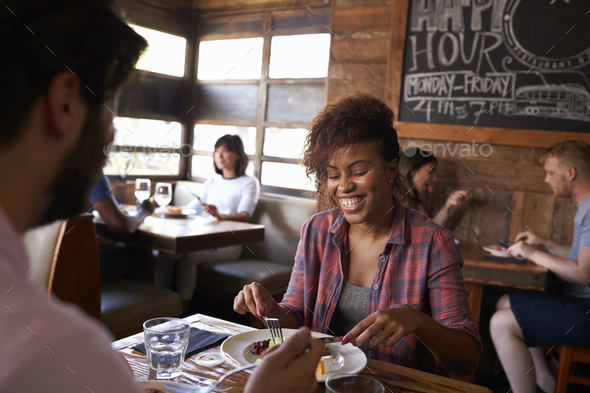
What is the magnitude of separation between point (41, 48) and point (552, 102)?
3291mm

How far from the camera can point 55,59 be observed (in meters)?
0.44

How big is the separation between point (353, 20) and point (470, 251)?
198 cm

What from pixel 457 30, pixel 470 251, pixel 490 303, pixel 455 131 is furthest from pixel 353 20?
pixel 490 303

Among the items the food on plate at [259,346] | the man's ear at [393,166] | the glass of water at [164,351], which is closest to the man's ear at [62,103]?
the glass of water at [164,351]

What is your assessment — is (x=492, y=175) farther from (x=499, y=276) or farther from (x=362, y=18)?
(x=362, y=18)

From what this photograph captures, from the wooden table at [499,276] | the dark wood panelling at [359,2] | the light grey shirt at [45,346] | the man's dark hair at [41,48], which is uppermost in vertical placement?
the dark wood panelling at [359,2]

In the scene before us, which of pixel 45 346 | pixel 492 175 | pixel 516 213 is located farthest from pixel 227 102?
pixel 45 346

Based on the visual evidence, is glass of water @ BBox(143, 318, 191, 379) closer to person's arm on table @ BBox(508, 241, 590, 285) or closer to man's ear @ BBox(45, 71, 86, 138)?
man's ear @ BBox(45, 71, 86, 138)

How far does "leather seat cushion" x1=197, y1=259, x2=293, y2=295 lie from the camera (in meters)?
3.47

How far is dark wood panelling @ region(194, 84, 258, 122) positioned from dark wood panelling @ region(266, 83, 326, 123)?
0.24 m

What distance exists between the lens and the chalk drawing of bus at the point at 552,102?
301cm

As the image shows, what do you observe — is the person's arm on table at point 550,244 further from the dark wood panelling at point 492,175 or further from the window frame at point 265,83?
the window frame at point 265,83

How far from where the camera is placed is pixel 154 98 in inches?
197

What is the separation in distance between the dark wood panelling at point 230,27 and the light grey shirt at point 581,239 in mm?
3407
